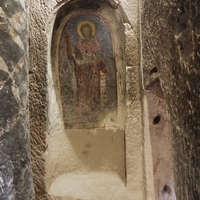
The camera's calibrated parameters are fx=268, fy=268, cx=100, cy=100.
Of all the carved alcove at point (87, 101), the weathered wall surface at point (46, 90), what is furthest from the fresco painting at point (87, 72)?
the weathered wall surface at point (46, 90)

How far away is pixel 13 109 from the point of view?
142 cm

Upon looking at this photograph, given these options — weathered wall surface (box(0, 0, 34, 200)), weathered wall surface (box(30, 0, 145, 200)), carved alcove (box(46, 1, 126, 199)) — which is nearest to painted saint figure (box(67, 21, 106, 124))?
carved alcove (box(46, 1, 126, 199))

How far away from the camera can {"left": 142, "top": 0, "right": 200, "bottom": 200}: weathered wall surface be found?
0.98m

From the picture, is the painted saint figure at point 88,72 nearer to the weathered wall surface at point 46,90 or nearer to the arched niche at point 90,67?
the arched niche at point 90,67

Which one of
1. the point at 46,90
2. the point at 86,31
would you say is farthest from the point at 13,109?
the point at 86,31

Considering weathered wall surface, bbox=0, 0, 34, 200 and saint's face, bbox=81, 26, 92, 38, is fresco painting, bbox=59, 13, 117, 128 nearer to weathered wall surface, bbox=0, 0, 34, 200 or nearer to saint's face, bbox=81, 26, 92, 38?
saint's face, bbox=81, 26, 92, 38

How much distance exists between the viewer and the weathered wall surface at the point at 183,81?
0.98m

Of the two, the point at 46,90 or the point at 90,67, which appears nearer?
the point at 46,90

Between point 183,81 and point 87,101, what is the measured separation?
1498 millimetres

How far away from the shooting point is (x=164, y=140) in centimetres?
217

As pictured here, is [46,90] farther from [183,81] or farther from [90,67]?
[183,81]

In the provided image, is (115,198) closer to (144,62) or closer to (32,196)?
(32,196)

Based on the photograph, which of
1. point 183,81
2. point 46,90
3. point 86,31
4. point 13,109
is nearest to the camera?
point 183,81

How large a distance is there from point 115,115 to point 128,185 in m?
0.63
